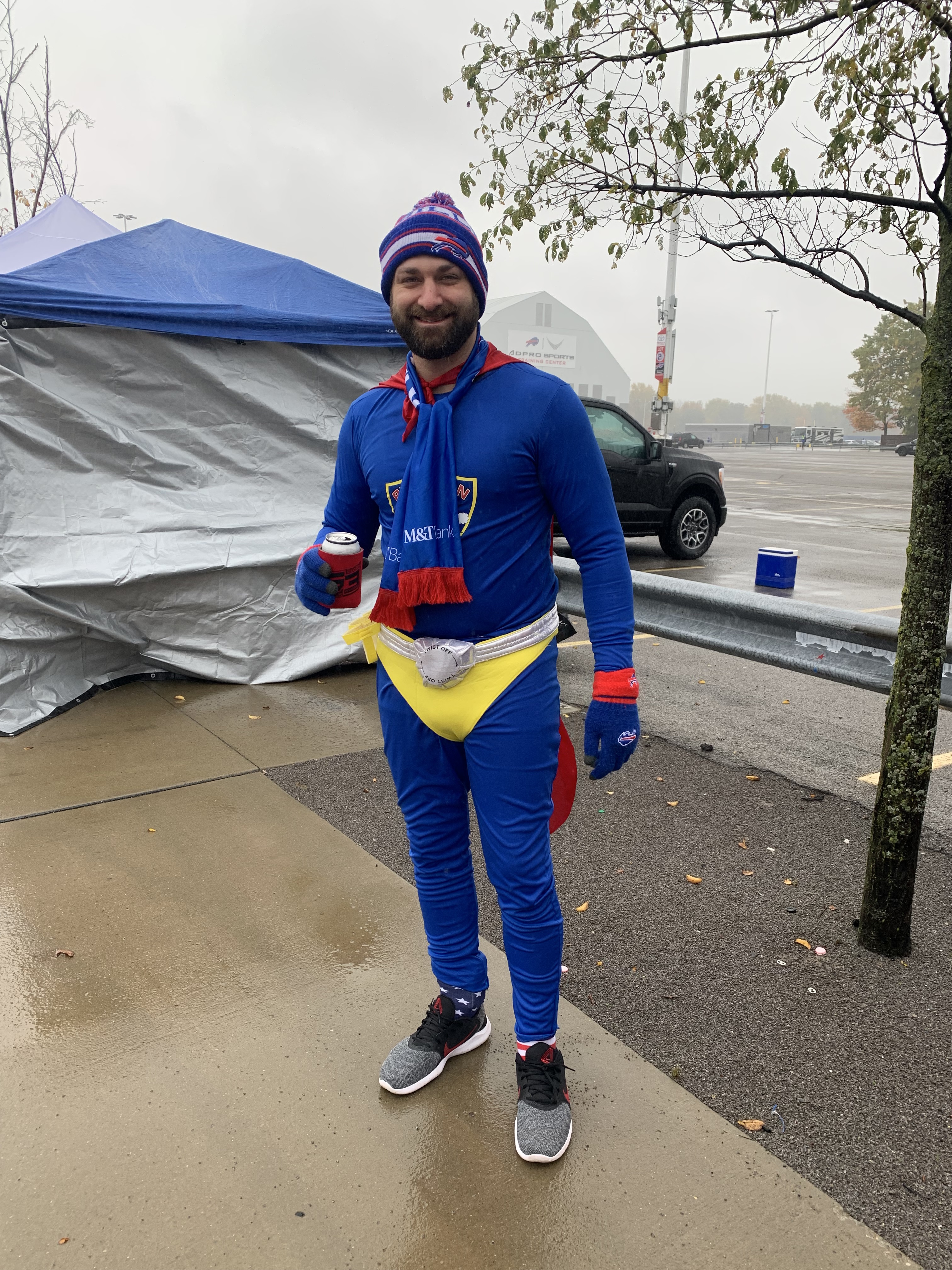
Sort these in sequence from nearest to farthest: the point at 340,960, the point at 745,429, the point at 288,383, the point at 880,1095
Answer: the point at 880,1095 < the point at 340,960 < the point at 288,383 < the point at 745,429

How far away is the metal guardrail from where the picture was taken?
360 cm

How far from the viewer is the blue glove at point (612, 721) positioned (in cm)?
209

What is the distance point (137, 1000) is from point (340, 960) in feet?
1.94

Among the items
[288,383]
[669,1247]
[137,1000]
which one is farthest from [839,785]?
[288,383]

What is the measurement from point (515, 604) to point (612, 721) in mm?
341

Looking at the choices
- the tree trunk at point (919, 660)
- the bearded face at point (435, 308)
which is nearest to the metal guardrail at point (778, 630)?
the tree trunk at point (919, 660)

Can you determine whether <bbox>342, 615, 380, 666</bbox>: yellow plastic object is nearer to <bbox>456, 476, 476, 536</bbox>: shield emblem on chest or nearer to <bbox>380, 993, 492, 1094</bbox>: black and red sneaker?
<bbox>456, 476, 476, 536</bbox>: shield emblem on chest

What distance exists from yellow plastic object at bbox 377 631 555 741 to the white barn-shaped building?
51.5 m

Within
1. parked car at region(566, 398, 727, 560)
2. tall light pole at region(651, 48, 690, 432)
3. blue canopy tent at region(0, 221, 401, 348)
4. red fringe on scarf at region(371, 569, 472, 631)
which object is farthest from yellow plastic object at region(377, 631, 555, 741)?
tall light pole at region(651, 48, 690, 432)

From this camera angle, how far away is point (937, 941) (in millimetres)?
A: 2971

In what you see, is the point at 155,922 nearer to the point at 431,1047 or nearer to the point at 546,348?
the point at 431,1047

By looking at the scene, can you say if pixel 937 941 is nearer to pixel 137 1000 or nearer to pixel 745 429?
pixel 137 1000

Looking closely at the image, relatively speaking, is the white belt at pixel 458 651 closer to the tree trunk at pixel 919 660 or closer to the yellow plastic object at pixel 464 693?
the yellow plastic object at pixel 464 693

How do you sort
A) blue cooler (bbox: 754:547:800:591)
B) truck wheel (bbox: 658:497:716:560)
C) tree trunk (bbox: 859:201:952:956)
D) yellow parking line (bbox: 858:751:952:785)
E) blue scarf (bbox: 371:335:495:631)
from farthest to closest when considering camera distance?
truck wheel (bbox: 658:497:716:560)
blue cooler (bbox: 754:547:800:591)
yellow parking line (bbox: 858:751:952:785)
tree trunk (bbox: 859:201:952:956)
blue scarf (bbox: 371:335:495:631)
